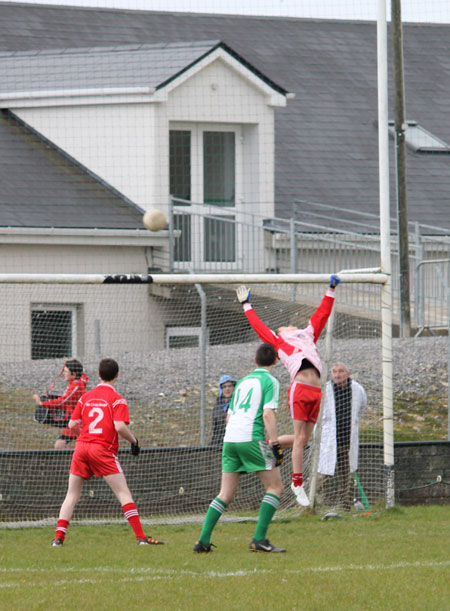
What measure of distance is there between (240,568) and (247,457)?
3.47 feet

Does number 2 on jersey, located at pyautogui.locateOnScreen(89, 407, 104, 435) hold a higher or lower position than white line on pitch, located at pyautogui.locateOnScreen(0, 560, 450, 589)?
higher

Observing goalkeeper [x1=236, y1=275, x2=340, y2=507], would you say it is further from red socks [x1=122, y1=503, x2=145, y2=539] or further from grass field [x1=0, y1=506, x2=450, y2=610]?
red socks [x1=122, y1=503, x2=145, y2=539]

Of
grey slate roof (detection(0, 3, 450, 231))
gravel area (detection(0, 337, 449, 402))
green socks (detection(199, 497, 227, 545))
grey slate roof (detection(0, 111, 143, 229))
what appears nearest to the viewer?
green socks (detection(199, 497, 227, 545))

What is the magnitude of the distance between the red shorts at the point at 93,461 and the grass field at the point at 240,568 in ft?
2.21

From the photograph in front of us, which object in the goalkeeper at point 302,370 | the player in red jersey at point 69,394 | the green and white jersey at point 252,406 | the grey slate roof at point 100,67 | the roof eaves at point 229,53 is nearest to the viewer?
the green and white jersey at point 252,406

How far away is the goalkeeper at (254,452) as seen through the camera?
9.59 m

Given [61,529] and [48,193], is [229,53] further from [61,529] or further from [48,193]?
[61,529]

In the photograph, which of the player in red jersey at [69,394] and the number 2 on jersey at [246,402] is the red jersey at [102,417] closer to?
the number 2 on jersey at [246,402]

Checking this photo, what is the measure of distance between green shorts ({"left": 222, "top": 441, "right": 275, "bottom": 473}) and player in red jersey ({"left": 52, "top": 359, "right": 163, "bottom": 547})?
3.28ft

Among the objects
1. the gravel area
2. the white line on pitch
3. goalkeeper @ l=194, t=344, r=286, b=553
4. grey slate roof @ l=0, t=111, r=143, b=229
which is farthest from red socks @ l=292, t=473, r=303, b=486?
grey slate roof @ l=0, t=111, r=143, b=229

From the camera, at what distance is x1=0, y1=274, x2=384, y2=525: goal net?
39.9 feet

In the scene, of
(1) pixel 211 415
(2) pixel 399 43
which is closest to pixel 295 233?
(2) pixel 399 43

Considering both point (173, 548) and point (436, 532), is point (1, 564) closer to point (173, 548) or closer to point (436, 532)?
point (173, 548)

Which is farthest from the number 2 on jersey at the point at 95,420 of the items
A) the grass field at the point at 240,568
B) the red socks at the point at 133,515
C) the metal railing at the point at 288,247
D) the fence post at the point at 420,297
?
the metal railing at the point at 288,247
